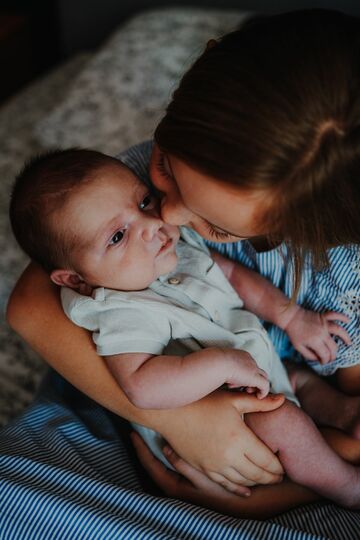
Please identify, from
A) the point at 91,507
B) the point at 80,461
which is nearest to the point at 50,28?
the point at 80,461

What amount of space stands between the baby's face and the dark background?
160 centimetres

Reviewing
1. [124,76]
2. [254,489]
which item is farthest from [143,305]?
[124,76]

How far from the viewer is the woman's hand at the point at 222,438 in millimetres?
869

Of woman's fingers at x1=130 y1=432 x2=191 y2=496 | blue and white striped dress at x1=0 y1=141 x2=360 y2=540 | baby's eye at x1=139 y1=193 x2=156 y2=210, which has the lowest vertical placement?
woman's fingers at x1=130 y1=432 x2=191 y2=496

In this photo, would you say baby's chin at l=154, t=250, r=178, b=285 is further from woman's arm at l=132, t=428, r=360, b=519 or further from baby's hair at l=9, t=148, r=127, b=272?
woman's arm at l=132, t=428, r=360, b=519

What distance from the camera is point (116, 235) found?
0.90m

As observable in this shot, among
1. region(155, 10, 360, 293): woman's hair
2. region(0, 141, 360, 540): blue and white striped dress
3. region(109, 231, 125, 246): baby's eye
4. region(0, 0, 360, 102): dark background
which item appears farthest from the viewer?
region(0, 0, 360, 102): dark background

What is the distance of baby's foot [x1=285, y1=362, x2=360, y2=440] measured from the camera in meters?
0.96

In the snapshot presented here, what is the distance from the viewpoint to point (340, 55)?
65 centimetres

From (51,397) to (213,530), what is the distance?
1.30ft

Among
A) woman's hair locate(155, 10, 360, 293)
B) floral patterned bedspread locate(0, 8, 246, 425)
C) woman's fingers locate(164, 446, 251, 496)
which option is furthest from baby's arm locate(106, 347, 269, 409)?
floral patterned bedspread locate(0, 8, 246, 425)

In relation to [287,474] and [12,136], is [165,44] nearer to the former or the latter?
[12,136]

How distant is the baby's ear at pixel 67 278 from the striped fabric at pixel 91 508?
238 millimetres

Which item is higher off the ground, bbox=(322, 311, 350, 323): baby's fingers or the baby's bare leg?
bbox=(322, 311, 350, 323): baby's fingers
